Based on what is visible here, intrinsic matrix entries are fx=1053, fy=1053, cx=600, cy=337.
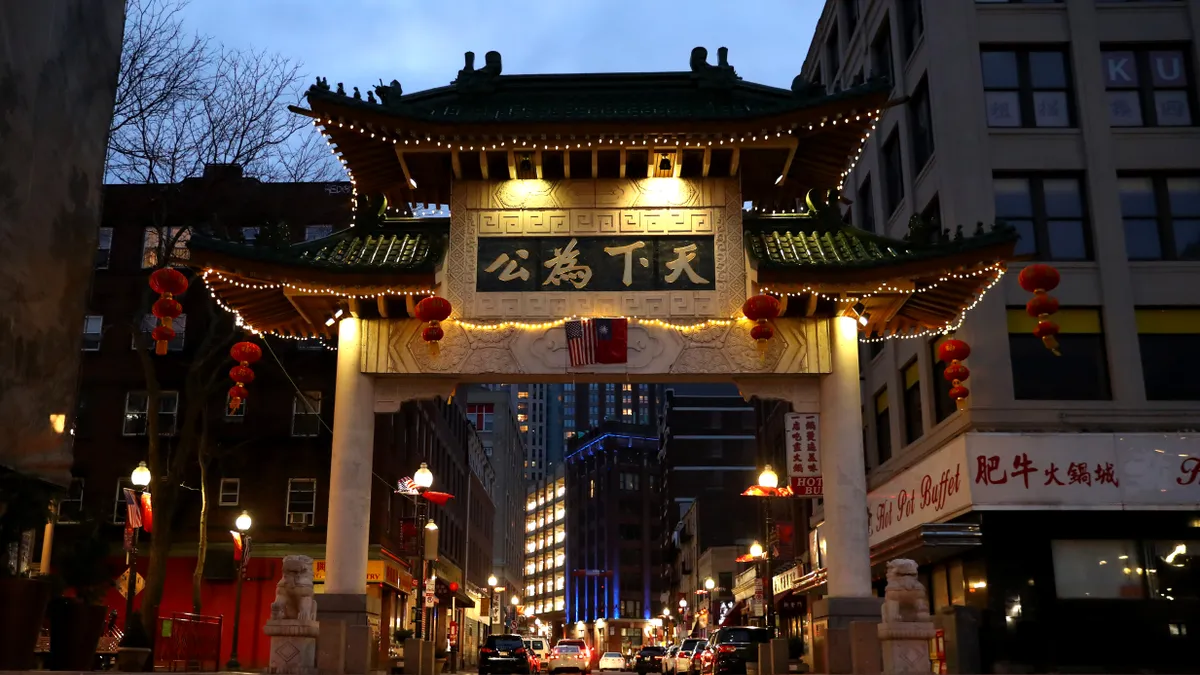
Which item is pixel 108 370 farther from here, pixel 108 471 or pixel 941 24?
pixel 941 24

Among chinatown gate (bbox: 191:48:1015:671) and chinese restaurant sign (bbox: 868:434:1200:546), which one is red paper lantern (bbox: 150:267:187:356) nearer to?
chinatown gate (bbox: 191:48:1015:671)

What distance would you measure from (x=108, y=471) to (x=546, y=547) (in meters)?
146

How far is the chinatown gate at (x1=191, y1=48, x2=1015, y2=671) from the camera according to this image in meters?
18.1

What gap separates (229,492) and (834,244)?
32002 mm

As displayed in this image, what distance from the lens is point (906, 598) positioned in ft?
53.8

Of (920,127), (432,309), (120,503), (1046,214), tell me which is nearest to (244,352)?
(432,309)

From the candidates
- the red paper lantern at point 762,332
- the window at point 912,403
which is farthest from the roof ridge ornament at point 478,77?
the window at point 912,403

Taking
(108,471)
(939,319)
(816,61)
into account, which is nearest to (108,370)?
(108,471)

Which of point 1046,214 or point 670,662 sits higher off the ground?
point 1046,214

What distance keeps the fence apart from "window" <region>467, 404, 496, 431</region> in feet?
200

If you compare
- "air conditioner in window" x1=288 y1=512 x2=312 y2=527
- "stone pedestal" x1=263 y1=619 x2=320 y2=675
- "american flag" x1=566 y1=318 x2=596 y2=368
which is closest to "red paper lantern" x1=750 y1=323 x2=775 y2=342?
"american flag" x1=566 y1=318 x2=596 y2=368

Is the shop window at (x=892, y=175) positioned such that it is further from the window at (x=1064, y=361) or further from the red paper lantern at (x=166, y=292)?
the red paper lantern at (x=166, y=292)

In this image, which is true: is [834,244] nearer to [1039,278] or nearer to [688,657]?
[1039,278]

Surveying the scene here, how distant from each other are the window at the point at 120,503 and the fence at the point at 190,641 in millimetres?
16029
